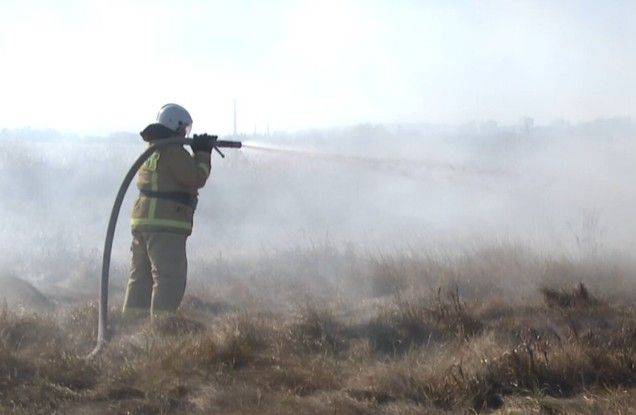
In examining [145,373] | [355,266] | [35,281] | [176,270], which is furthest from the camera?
[35,281]

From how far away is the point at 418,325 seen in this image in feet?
20.0

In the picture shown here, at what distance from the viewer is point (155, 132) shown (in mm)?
6770

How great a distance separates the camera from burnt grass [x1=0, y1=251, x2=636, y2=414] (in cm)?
457

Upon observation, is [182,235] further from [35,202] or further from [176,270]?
[35,202]

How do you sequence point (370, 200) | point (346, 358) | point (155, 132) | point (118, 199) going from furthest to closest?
1. point (370, 200)
2. point (155, 132)
3. point (118, 199)
4. point (346, 358)

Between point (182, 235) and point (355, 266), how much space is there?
9.06 ft

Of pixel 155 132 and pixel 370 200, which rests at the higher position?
pixel 155 132

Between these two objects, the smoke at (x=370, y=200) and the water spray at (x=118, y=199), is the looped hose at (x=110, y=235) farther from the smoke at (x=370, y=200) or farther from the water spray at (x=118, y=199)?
the smoke at (x=370, y=200)

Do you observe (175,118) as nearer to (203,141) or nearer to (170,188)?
(203,141)

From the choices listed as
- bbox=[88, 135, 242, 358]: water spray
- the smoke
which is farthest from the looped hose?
the smoke

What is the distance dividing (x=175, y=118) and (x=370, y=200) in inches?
343

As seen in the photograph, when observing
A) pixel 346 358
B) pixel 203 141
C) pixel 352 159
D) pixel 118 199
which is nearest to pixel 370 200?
pixel 352 159

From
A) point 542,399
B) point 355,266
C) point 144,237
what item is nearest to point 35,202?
point 355,266

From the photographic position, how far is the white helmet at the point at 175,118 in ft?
22.5
